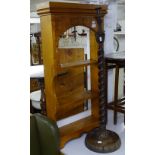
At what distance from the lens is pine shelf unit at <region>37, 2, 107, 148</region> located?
222cm

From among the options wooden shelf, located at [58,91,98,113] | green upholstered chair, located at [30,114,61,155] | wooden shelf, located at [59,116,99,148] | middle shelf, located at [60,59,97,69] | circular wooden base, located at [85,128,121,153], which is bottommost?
circular wooden base, located at [85,128,121,153]

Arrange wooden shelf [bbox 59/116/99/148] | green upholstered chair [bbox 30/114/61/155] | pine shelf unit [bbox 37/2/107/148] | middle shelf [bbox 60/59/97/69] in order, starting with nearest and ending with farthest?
green upholstered chair [bbox 30/114/61/155], pine shelf unit [bbox 37/2/107/148], middle shelf [bbox 60/59/97/69], wooden shelf [bbox 59/116/99/148]

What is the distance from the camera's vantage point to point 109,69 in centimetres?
325

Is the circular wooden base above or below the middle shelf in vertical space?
below

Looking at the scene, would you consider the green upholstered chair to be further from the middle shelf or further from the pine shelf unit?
the middle shelf

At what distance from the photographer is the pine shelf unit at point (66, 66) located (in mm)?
2225

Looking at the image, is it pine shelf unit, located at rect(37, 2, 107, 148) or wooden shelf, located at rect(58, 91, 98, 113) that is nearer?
pine shelf unit, located at rect(37, 2, 107, 148)

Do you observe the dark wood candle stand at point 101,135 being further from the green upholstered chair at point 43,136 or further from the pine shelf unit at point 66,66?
the green upholstered chair at point 43,136

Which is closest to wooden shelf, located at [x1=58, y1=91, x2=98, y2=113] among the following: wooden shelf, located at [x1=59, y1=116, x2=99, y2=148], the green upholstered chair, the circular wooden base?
wooden shelf, located at [x1=59, y1=116, x2=99, y2=148]

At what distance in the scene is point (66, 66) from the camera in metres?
2.40

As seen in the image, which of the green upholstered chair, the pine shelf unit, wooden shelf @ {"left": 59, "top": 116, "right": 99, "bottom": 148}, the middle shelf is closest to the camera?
the green upholstered chair
